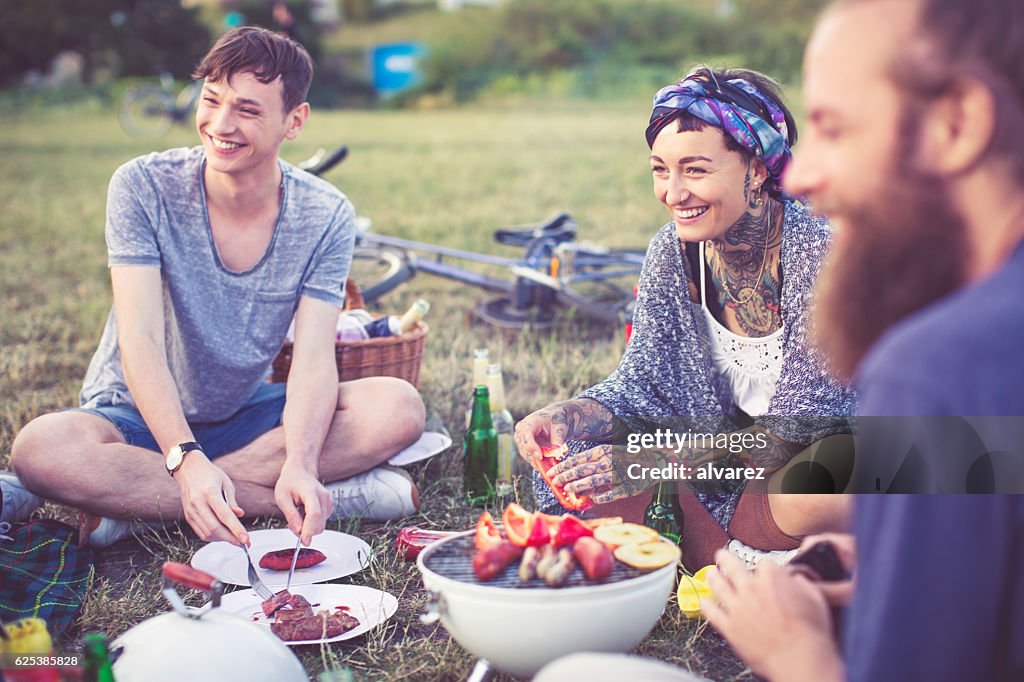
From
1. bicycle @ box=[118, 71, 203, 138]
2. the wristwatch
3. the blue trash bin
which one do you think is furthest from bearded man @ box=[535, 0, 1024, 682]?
the blue trash bin

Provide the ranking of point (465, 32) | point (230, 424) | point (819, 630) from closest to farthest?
point (819, 630) < point (230, 424) < point (465, 32)

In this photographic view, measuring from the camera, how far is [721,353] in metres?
3.10

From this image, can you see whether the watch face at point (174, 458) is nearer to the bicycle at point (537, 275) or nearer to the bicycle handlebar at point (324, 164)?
the bicycle handlebar at point (324, 164)

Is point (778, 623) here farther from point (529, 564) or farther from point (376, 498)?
point (376, 498)

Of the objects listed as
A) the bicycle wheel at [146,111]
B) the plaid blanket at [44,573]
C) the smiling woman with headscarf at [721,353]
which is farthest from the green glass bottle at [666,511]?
the bicycle wheel at [146,111]

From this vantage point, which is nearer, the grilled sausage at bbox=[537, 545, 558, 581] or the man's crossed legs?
the grilled sausage at bbox=[537, 545, 558, 581]

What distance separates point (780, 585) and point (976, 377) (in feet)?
1.85

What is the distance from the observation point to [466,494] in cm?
360

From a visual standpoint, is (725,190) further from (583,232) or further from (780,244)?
(583,232)

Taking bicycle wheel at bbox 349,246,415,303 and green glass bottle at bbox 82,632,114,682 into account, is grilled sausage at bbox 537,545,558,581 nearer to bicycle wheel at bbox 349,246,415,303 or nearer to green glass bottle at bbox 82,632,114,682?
green glass bottle at bbox 82,632,114,682

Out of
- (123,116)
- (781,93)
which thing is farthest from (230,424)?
(123,116)

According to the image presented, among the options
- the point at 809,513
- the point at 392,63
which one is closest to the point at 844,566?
the point at 809,513

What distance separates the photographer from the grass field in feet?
8.89

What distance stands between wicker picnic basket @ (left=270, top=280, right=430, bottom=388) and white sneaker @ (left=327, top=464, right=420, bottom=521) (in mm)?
540
